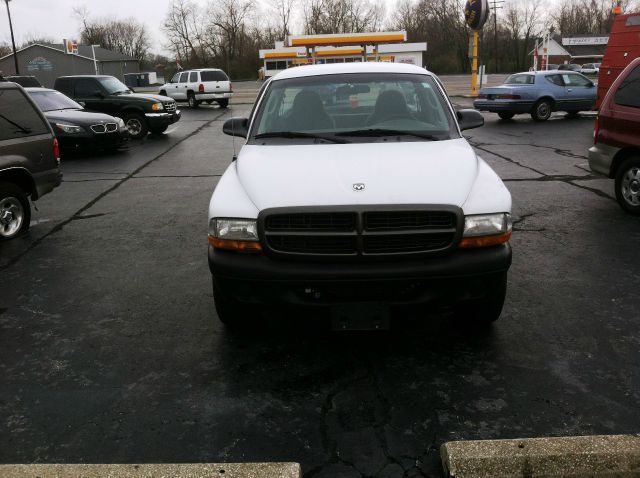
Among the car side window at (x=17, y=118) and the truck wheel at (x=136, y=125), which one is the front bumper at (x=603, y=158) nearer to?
the car side window at (x=17, y=118)

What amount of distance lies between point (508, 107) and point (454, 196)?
16782 millimetres

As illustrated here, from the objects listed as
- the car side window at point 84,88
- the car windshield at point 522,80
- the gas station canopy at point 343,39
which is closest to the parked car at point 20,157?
the car side window at point 84,88

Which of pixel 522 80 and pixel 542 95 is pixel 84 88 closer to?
pixel 522 80

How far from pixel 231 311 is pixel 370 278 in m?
1.13

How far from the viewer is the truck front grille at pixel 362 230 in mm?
3451

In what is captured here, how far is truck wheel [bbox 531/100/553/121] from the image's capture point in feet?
62.8

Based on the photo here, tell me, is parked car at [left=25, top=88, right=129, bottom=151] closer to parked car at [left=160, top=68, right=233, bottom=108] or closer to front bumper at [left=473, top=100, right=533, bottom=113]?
front bumper at [left=473, top=100, right=533, bottom=113]

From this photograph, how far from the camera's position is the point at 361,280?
11.2 ft

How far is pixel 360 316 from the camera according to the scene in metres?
3.50

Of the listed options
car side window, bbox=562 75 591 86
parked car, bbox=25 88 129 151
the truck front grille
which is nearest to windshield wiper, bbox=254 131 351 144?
the truck front grille

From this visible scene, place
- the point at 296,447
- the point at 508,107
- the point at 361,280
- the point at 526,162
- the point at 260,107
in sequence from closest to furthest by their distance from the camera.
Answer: the point at 296,447, the point at 361,280, the point at 260,107, the point at 526,162, the point at 508,107

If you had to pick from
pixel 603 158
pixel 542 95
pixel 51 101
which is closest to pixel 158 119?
pixel 51 101

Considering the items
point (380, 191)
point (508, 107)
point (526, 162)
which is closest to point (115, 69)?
point (508, 107)

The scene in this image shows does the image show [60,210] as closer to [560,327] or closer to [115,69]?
[560,327]
